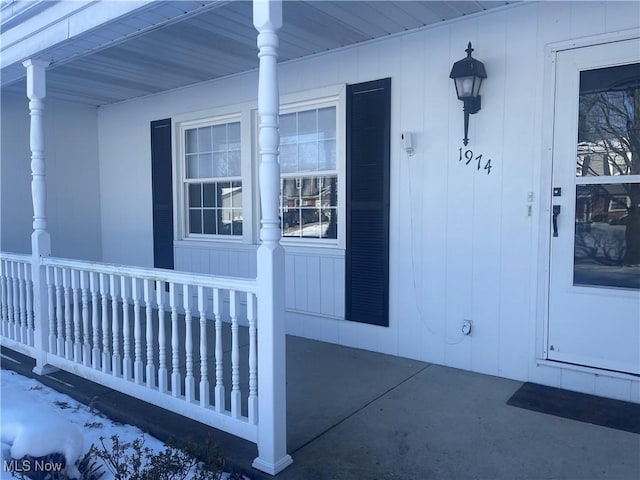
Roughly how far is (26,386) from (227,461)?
6.95 ft

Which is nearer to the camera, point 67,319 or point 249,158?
point 67,319

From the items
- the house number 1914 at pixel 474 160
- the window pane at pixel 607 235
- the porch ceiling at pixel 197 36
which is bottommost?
the window pane at pixel 607 235

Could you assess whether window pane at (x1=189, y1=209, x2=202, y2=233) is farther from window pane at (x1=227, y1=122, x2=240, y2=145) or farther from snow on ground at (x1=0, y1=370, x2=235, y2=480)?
snow on ground at (x1=0, y1=370, x2=235, y2=480)

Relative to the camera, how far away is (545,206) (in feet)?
10.8

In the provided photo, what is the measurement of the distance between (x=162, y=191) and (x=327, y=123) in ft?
8.01

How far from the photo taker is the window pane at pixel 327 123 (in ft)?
14.5

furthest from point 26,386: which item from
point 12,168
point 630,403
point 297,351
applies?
point 630,403

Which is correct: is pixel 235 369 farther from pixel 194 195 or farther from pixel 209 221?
pixel 194 195

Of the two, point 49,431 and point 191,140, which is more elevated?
point 191,140

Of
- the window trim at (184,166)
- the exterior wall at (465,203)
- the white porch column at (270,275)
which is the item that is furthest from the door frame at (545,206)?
the window trim at (184,166)

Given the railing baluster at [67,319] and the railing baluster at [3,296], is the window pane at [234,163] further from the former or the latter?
the railing baluster at [3,296]

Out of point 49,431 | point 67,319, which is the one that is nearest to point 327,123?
point 67,319

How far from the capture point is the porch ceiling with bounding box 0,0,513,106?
125 inches

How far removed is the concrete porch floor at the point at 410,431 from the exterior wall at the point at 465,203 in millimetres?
345
